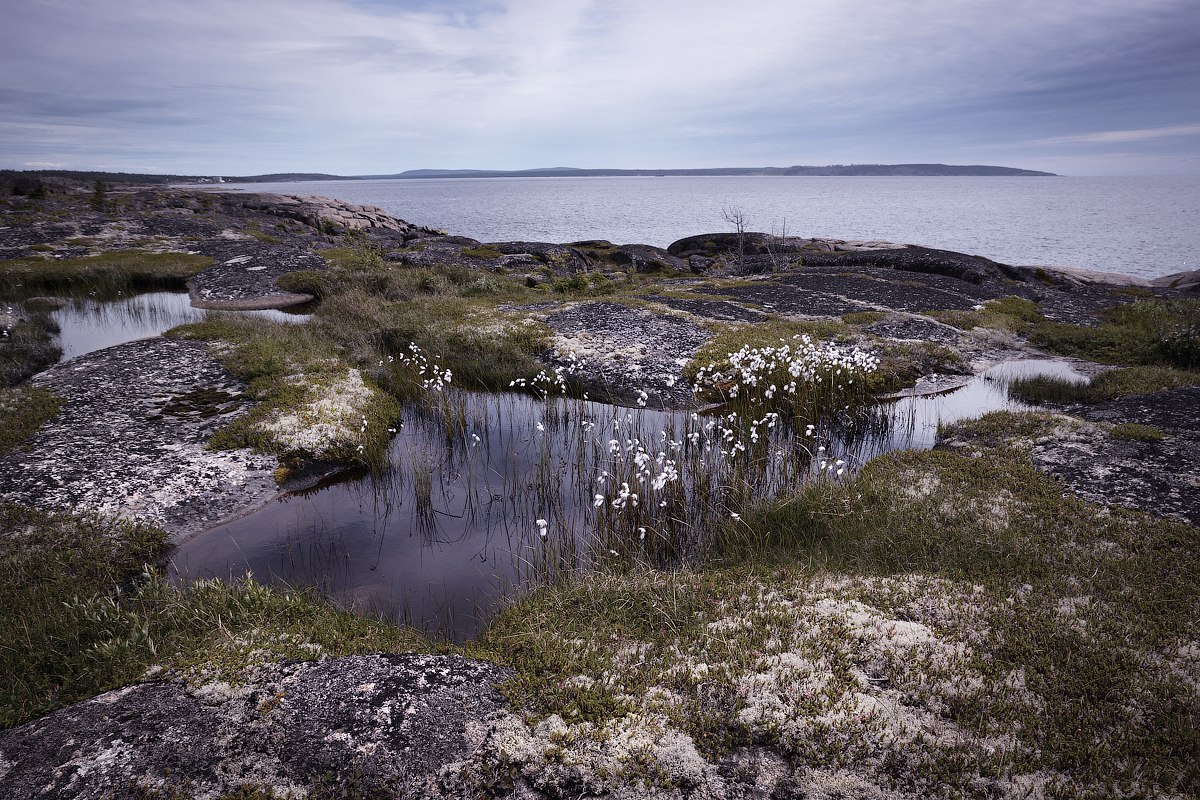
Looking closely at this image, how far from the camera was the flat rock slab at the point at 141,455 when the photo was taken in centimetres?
920

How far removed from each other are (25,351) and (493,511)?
51.9 ft

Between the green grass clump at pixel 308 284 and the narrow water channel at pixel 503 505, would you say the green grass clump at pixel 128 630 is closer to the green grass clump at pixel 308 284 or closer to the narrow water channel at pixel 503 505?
the narrow water channel at pixel 503 505

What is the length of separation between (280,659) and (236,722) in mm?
813

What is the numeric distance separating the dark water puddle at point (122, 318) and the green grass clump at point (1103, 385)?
23675mm

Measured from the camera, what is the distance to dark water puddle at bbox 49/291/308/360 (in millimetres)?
19422

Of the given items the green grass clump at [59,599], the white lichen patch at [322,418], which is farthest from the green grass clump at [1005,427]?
the green grass clump at [59,599]

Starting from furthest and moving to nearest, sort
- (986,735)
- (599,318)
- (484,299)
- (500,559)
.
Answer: (484,299) < (599,318) < (500,559) < (986,735)

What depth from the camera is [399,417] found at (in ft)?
45.4

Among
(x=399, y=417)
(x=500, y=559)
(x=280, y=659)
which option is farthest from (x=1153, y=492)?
(x=399, y=417)

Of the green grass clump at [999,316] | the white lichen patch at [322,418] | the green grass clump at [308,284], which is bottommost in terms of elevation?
the white lichen patch at [322,418]

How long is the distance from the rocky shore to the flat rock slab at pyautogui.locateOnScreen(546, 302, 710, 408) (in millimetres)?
90

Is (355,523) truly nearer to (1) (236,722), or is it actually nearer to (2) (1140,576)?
(1) (236,722)

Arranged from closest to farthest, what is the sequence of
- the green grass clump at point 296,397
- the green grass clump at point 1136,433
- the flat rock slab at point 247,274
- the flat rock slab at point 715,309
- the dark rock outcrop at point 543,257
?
the green grass clump at point 1136,433 < the green grass clump at point 296,397 < the flat rock slab at point 715,309 < the flat rock slab at point 247,274 < the dark rock outcrop at point 543,257

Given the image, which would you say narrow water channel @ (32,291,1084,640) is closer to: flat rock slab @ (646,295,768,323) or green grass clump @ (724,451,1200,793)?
green grass clump @ (724,451,1200,793)
